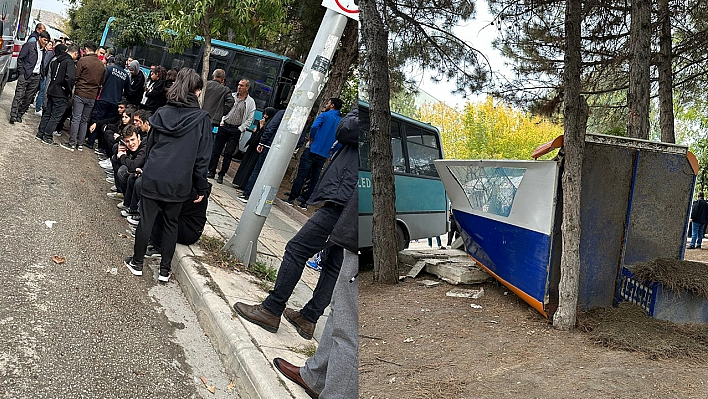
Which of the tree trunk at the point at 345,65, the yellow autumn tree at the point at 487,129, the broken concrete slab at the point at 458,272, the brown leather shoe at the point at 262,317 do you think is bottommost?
the brown leather shoe at the point at 262,317

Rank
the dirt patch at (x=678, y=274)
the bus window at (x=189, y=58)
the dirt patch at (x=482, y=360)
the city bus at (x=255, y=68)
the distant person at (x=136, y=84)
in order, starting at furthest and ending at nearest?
the bus window at (x=189, y=58)
the city bus at (x=255, y=68)
the distant person at (x=136, y=84)
the dirt patch at (x=678, y=274)
the dirt patch at (x=482, y=360)

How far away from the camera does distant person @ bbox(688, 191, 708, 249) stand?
89 cm

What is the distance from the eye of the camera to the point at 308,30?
5426 mm

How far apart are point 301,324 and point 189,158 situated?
185 centimetres

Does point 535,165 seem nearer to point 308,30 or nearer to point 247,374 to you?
point 247,374

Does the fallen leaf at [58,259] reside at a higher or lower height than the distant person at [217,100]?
lower

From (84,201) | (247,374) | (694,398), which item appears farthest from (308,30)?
(694,398)

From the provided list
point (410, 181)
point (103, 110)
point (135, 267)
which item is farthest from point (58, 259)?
point (103, 110)

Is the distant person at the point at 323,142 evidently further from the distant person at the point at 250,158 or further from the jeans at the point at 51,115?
the jeans at the point at 51,115

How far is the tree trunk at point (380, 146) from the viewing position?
2.27 ft

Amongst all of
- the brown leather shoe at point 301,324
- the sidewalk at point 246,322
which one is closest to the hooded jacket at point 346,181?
the sidewalk at point 246,322

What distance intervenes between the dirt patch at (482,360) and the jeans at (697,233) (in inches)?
6.9

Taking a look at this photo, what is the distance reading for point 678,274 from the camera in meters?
0.83

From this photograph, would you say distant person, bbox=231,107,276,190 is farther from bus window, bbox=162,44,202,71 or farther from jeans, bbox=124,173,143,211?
bus window, bbox=162,44,202,71
